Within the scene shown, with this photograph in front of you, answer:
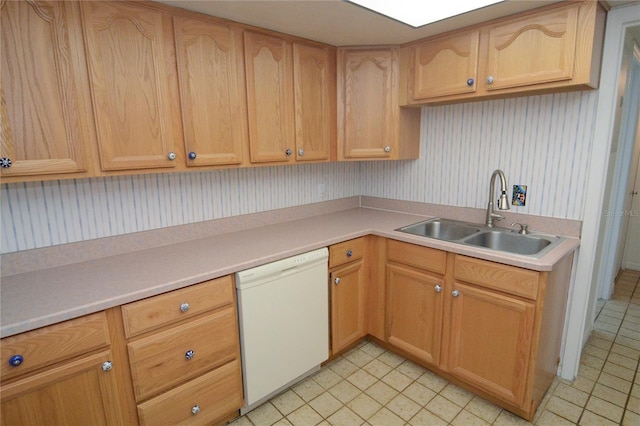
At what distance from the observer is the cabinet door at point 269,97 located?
6.22ft

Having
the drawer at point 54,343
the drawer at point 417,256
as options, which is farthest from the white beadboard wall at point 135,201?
the drawer at point 417,256

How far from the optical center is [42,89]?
51.6 inches

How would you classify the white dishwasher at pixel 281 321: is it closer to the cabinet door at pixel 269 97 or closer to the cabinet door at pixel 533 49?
the cabinet door at pixel 269 97

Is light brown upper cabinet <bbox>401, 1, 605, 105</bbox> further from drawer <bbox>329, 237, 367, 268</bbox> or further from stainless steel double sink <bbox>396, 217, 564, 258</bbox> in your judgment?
drawer <bbox>329, 237, 367, 268</bbox>

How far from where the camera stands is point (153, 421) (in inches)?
58.8

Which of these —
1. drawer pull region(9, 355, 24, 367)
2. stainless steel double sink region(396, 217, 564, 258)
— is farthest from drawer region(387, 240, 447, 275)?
drawer pull region(9, 355, 24, 367)

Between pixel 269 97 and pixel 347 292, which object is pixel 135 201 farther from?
pixel 347 292

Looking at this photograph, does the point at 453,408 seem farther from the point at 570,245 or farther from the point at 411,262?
the point at 570,245

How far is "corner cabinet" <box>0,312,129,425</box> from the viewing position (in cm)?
115

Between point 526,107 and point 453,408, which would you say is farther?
point 526,107

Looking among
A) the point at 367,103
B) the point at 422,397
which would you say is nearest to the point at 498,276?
the point at 422,397

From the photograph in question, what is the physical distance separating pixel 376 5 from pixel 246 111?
85 cm

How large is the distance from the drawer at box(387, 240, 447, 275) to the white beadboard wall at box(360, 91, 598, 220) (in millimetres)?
619

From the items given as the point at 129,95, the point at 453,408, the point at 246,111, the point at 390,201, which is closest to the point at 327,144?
the point at 246,111
